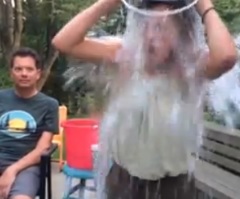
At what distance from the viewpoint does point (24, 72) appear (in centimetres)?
406

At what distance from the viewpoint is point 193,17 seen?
7.14 ft

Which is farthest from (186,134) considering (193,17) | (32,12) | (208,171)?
(32,12)

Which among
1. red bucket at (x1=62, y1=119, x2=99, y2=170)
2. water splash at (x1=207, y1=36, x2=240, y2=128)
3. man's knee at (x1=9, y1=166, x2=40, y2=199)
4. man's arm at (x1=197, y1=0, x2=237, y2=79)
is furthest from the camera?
water splash at (x1=207, y1=36, x2=240, y2=128)

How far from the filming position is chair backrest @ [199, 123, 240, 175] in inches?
193

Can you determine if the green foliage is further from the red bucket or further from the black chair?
the black chair

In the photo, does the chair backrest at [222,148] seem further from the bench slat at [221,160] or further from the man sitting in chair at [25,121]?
the man sitting in chair at [25,121]

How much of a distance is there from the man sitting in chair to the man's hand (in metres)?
0.07

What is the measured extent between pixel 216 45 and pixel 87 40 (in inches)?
17.4

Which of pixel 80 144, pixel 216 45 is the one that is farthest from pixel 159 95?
pixel 80 144

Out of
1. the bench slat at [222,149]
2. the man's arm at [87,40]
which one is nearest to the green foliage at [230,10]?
the bench slat at [222,149]

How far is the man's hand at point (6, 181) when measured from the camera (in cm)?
387

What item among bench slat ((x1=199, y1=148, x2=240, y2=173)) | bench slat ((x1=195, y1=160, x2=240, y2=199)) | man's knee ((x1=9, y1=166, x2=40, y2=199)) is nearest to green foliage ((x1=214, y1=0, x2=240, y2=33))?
bench slat ((x1=199, y1=148, x2=240, y2=173))

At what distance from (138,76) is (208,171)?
2872 millimetres

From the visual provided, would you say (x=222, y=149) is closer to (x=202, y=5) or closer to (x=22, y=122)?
(x=22, y=122)
